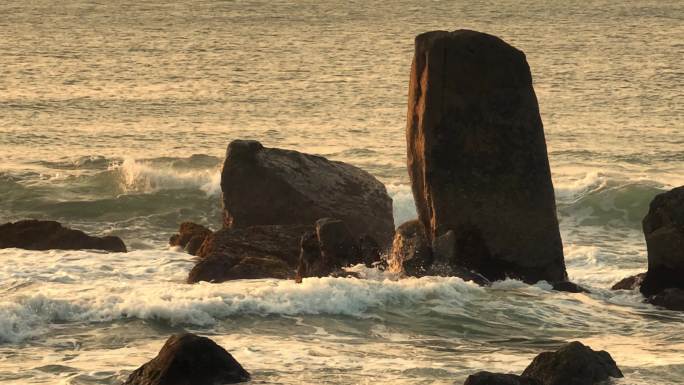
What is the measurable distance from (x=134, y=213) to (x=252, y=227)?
945cm

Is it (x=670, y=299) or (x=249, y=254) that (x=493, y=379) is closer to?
(x=670, y=299)

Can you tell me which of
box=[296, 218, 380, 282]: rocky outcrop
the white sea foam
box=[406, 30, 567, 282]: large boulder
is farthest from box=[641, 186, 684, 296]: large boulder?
the white sea foam

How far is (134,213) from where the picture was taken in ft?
116

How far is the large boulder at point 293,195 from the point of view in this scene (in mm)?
27438

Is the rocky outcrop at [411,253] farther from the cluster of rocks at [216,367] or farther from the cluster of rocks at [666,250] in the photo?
the cluster of rocks at [216,367]

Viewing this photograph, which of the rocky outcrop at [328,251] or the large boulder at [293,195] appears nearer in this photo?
the rocky outcrop at [328,251]

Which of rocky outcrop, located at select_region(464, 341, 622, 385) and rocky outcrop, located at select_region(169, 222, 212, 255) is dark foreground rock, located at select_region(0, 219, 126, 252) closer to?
rocky outcrop, located at select_region(169, 222, 212, 255)

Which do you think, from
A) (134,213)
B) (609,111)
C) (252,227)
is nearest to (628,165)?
(609,111)

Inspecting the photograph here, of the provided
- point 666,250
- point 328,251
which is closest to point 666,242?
point 666,250

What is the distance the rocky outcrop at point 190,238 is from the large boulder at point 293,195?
2.35ft

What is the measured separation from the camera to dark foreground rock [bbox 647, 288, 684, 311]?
74.8 feet

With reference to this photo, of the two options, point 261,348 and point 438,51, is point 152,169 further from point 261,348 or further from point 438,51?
point 261,348

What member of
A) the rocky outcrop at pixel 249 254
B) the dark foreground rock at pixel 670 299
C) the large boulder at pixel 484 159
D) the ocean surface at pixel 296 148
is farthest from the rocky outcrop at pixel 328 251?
the dark foreground rock at pixel 670 299

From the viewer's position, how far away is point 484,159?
24.4 m
